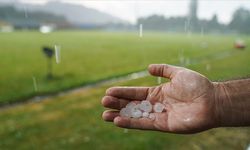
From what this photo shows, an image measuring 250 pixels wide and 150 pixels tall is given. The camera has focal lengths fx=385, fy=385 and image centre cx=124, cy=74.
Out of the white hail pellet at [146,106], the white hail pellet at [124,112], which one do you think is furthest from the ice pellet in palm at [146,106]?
the white hail pellet at [124,112]

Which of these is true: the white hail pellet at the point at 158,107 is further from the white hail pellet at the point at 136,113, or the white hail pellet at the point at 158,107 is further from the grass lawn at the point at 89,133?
the grass lawn at the point at 89,133

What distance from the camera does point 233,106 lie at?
2541mm

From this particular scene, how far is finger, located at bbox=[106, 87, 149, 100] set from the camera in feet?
8.81

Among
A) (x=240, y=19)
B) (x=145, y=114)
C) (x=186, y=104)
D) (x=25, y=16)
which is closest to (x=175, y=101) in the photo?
(x=186, y=104)

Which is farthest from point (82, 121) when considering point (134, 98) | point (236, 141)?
point (134, 98)

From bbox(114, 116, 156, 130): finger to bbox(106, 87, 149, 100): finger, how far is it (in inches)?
7.9

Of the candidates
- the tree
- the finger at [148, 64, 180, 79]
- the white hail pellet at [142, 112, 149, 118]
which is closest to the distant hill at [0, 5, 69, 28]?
the finger at [148, 64, 180, 79]

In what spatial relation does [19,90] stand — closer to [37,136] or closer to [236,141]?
[37,136]

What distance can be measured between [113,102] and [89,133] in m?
3.82

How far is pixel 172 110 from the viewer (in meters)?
2.60

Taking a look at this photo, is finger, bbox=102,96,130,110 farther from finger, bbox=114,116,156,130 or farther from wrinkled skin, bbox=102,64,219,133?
finger, bbox=114,116,156,130

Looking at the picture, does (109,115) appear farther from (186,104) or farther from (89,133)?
(89,133)

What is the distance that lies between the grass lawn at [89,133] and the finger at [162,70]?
1.85 meters

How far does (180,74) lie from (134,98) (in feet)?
1.28
